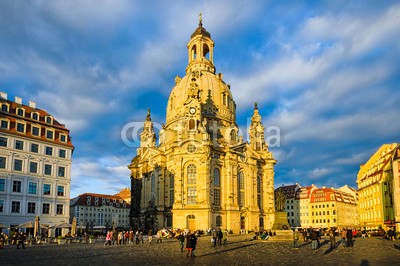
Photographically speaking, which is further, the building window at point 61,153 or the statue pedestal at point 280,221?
the statue pedestal at point 280,221

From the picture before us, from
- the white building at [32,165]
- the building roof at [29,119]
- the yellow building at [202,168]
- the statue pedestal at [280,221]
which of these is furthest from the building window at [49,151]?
the statue pedestal at [280,221]

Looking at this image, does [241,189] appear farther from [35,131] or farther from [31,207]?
[35,131]

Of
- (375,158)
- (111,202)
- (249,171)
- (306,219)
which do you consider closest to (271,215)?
(249,171)

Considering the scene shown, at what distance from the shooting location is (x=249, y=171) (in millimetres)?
84625

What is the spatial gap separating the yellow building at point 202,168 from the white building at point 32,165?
72.5 feet

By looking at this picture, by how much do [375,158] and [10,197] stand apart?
285ft

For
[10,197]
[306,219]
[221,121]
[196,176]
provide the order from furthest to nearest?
1. [306,219]
2. [221,121]
3. [196,176]
4. [10,197]

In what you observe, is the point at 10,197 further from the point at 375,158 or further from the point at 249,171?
the point at 375,158

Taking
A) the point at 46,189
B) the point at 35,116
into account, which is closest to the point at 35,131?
the point at 35,116

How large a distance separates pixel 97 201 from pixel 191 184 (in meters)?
68.1

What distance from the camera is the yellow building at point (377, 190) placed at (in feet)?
257

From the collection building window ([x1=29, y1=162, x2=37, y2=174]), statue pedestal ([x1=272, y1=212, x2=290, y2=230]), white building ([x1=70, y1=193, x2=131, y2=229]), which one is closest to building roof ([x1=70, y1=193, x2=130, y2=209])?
white building ([x1=70, y1=193, x2=131, y2=229])

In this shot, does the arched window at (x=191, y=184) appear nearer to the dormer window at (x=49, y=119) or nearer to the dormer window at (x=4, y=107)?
the dormer window at (x=49, y=119)

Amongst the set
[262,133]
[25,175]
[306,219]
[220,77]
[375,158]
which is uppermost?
[220,77]
